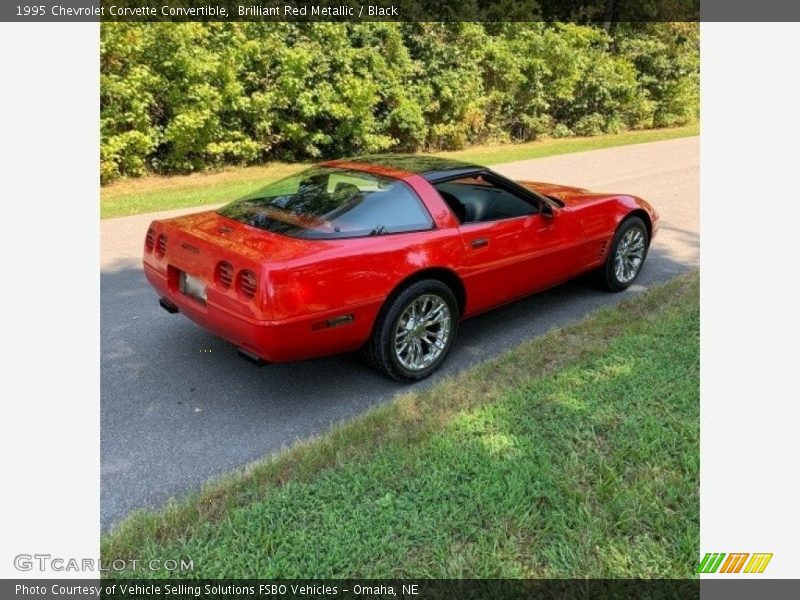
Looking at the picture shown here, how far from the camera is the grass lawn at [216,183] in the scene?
9.98m

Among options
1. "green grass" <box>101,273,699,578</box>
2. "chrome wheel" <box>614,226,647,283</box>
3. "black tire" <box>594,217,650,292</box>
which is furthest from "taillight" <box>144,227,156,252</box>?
"chrome wheel" <box>614,226,647,283</box>

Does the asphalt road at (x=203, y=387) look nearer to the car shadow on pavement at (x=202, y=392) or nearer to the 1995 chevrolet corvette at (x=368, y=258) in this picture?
the car shadow on pavement at (x=202, y=392)

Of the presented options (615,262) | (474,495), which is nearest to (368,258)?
(474,495)

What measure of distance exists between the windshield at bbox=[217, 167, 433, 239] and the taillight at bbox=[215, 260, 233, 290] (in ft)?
1.36

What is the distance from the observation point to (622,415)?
346 centimetres

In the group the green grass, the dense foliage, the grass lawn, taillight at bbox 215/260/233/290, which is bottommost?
the green grass

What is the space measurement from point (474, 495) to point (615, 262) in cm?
359

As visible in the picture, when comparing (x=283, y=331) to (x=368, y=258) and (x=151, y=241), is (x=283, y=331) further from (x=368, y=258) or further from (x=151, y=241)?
(x=151, y=241)

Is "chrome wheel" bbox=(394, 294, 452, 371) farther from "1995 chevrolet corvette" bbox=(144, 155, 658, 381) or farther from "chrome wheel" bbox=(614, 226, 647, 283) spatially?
"chrome wheel" bbox=(614, 226, 647, 283)

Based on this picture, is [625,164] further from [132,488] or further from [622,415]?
[132,488]

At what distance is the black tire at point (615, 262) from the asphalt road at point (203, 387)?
0.34ft

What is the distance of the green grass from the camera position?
2.48 meters
